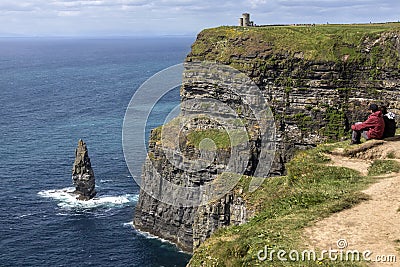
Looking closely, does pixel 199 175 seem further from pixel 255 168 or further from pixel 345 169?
pixel 345 169

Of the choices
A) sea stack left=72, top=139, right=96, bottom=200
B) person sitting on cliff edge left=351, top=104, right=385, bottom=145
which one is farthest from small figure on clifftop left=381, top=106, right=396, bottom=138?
sea stack left=72, top=139, right=96, bottom=200

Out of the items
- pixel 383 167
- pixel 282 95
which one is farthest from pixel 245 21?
pixel 383 167

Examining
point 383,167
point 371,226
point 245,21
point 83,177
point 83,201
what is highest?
point 245,21

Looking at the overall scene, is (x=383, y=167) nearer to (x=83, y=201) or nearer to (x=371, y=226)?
Result: (x=371, y=226)

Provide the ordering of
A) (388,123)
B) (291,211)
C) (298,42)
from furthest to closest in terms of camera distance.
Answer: (298,42) < (388,123) < (291,211)

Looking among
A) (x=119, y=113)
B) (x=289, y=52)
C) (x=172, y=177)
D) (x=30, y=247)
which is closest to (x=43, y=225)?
(x=30, y=247)
